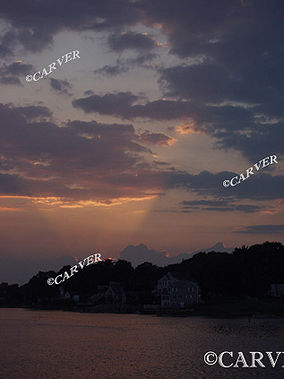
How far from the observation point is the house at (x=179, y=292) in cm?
14962

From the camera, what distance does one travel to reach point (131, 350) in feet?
212

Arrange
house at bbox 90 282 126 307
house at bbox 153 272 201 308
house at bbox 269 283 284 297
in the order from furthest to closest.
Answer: house at bbox 90 282 126 307
house at bbox 269 283 284 297
house at bbox 153 272 201 308

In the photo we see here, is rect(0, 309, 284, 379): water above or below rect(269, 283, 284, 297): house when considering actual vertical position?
below

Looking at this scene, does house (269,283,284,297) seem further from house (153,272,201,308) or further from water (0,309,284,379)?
water (0,309,284,379)

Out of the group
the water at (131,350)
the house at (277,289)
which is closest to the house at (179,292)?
the house at (277,289)

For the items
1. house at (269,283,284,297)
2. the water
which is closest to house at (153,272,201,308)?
house at (269,283,284,297)

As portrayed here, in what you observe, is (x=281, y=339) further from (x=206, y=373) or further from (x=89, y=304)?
(x=89, y=304)

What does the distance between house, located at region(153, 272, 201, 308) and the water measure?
50.1 meters

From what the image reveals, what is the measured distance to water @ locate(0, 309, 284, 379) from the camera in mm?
47625

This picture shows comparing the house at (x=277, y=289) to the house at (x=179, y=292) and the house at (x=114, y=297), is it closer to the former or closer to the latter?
the house at (x=179, y=292)

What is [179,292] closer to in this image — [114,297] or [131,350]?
[114,297]

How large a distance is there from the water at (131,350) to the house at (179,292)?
50.1 m

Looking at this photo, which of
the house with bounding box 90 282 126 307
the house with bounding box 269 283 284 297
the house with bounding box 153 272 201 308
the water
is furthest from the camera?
the house with bounding box 90 282 126 307

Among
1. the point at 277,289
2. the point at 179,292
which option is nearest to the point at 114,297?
the point at 179,292
